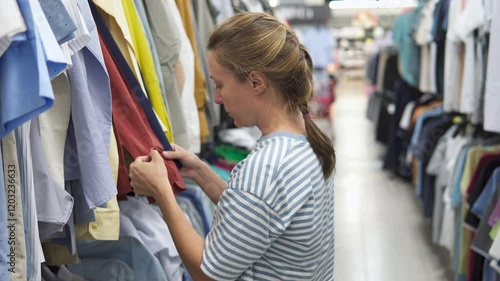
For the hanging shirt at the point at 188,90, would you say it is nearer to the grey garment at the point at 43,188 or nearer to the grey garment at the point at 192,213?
the grey garment at the point at 192,213

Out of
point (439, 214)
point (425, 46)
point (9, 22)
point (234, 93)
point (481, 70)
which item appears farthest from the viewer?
point (425, 46)

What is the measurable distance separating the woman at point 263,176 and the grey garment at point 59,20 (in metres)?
0.45

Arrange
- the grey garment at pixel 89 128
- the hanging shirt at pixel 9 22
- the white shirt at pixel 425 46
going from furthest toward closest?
the white shirt at pixel 425 46 < the grey garment at pixel 89 128 < the hanging shirt at pixel 9 22

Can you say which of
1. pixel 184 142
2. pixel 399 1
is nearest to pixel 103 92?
pixel 184 142

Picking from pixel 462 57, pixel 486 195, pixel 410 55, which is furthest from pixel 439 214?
pixel 410 55

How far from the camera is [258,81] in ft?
5.03

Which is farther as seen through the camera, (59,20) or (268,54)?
(268,54)

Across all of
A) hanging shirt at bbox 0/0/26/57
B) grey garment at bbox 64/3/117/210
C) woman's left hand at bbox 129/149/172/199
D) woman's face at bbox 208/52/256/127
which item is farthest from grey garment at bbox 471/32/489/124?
hanging shirt at bbox 0/0/26/57

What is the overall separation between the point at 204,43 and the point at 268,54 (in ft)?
4.60

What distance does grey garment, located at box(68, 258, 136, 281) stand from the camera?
193 cm

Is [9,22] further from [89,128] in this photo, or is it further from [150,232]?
[150,232]

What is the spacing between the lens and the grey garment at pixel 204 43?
271cm

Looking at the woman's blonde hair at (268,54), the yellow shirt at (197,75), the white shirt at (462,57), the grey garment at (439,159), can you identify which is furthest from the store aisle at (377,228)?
the woman's blonde hair at (268,54)

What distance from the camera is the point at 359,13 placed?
56.2 feet
